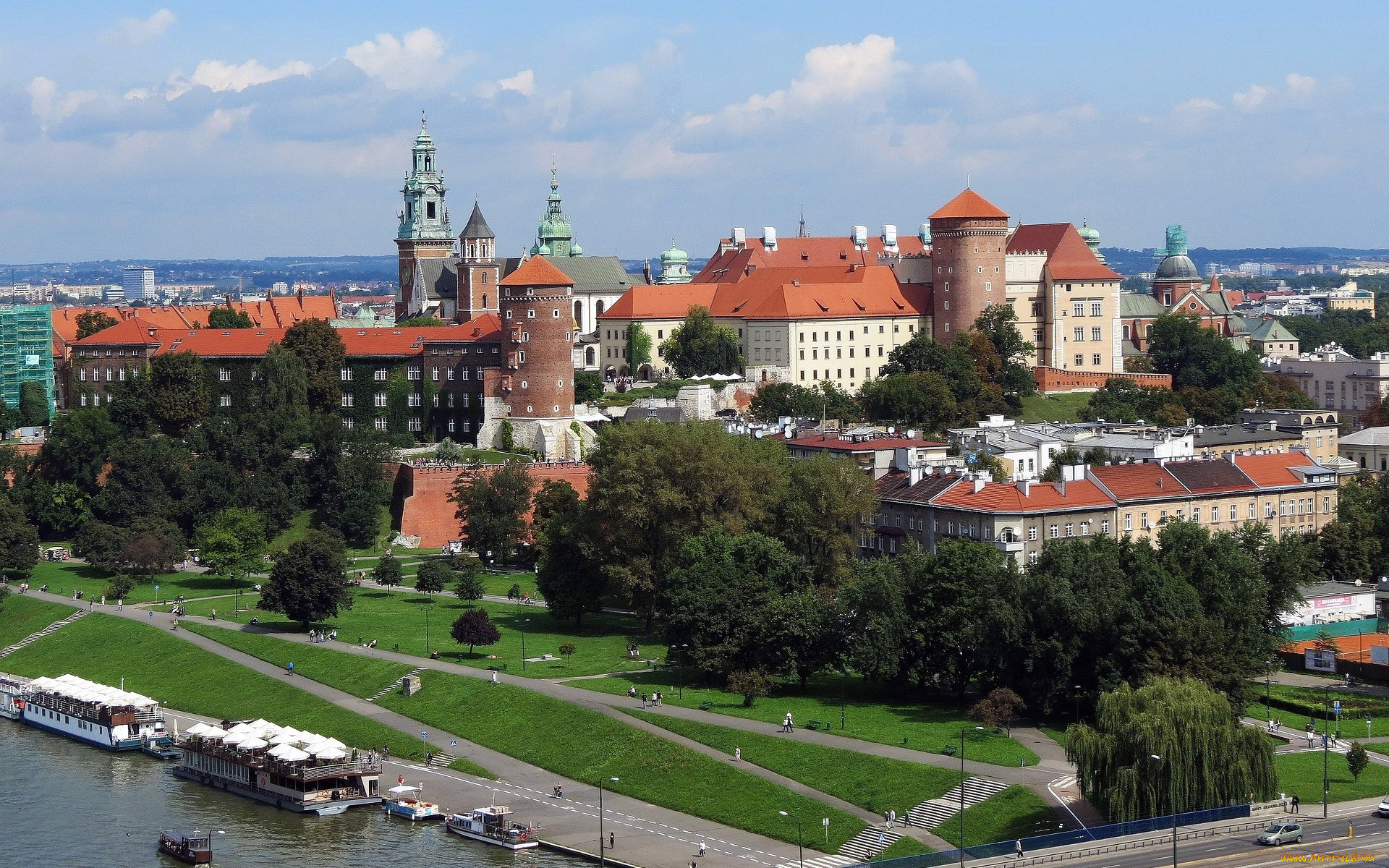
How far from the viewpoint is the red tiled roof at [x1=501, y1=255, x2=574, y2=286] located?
10456 centimetres

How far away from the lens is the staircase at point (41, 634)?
83.5 meters

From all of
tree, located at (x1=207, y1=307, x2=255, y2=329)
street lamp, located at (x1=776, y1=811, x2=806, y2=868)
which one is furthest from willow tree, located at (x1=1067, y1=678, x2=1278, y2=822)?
tree, located at (x1=207, y1=307, x2=255, y2=329)

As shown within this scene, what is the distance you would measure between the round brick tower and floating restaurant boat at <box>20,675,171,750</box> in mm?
33647

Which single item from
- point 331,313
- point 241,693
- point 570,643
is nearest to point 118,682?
point 241,693

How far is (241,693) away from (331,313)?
82450 mm

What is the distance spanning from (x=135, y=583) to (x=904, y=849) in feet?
157

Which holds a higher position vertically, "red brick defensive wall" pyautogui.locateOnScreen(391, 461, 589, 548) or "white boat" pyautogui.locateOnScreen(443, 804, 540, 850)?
"red brick defensive wall" pyautogui.locateOnScreen(391, 461, 589, 548)

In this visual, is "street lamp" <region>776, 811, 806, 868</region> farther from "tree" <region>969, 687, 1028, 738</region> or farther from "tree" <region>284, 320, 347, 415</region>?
"tree" <region>284, 320, 347, 415</region>

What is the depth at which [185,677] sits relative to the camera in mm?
76188

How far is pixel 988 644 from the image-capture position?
6344cm

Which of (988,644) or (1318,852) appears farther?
(988,644)

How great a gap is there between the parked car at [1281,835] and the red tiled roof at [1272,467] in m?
38.6

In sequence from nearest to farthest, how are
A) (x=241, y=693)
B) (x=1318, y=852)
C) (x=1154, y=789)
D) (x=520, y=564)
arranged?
1. (x=1318, y=852)
2. (x=1154, y=789)
3. (x=241, y=693)
4. (x=520, y=564)

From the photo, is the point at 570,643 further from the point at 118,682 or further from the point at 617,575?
the point at 118,682
